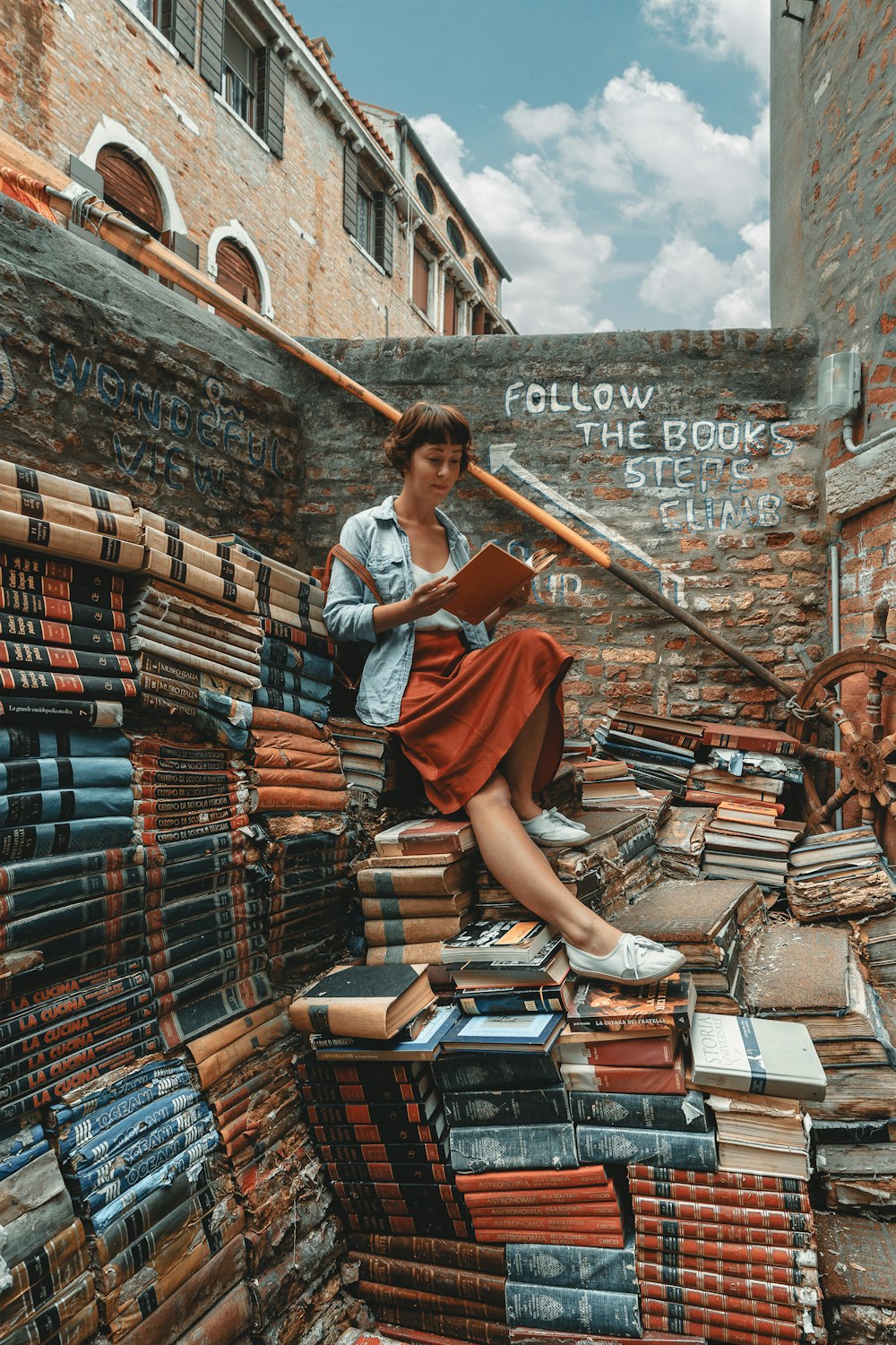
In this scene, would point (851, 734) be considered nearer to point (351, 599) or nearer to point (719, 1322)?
point (351, 599)

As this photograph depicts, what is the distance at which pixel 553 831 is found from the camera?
2449 millimetres

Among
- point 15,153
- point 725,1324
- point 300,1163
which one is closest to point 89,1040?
point 300,1163

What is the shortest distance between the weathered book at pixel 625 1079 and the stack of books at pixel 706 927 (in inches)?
11.0

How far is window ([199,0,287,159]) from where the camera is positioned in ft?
36.1

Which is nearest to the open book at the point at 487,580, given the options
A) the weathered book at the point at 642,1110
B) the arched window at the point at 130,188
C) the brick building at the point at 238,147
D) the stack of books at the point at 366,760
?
the stack of books at the point at 366,760

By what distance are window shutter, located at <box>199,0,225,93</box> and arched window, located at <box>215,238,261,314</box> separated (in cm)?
193

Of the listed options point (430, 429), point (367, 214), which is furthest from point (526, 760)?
point (367, 214)

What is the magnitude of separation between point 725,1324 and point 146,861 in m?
1.59

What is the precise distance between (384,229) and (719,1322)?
1800 cm

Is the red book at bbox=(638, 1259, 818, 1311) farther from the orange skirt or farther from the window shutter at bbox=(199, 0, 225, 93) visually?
the window shutter at bbox=(199, 0, 225, 93)

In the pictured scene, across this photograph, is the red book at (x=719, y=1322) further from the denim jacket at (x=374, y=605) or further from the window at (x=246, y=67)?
the window at (x=246, y=67)

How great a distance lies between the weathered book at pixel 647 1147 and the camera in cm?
179

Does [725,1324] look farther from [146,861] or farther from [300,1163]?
[146,861]

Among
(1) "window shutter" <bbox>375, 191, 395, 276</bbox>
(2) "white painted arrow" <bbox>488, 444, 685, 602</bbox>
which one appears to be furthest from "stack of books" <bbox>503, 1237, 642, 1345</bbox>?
(1) "window shutter" <bbox>375, 191, 395, 276</bbox>
